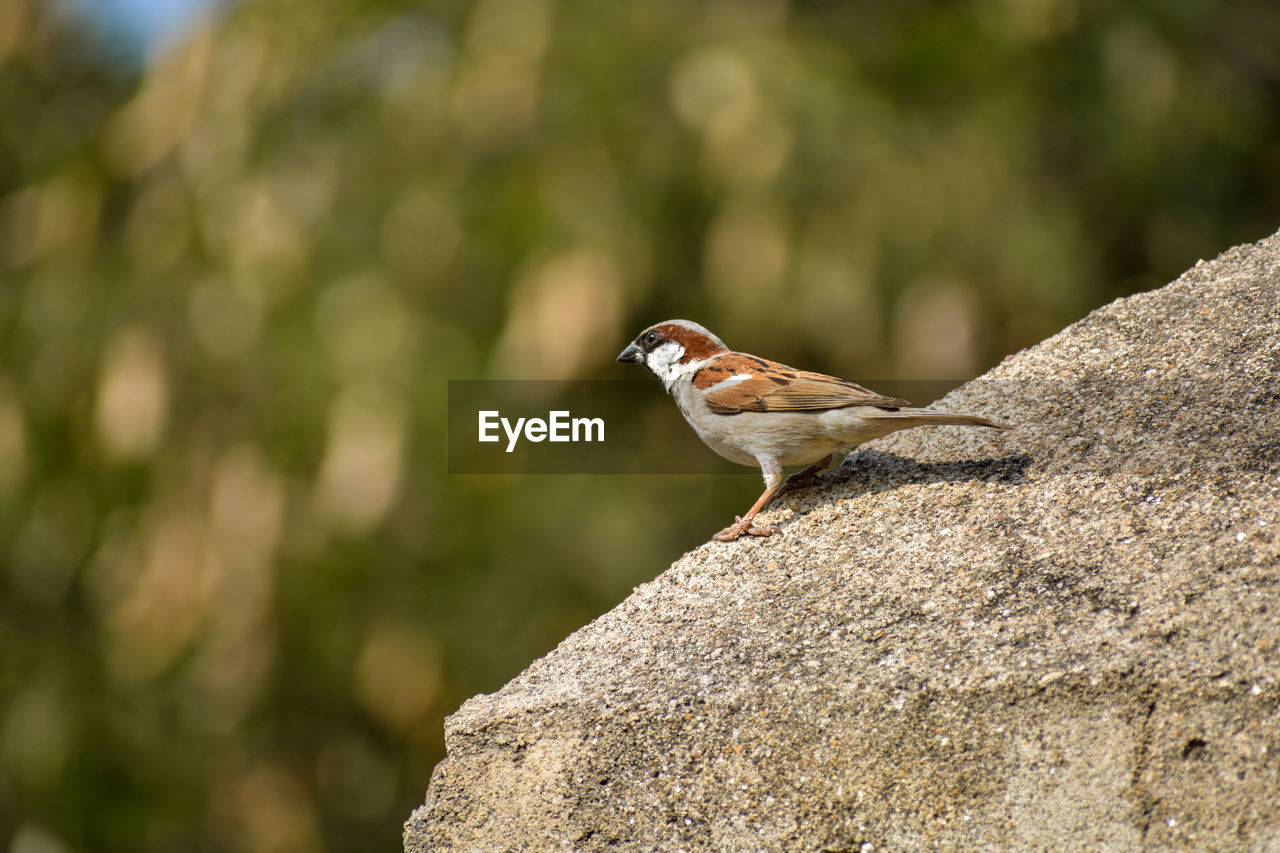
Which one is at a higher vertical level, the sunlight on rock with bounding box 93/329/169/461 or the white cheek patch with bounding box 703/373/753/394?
the sunlight on rock with bounding box 93/329/169/461

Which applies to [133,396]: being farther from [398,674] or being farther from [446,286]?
[398,674]

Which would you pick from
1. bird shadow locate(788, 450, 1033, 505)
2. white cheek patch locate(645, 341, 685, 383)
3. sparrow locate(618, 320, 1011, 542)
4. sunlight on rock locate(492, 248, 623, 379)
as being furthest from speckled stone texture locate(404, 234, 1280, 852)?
sunlight on rock locate(492, 248, 623, 379)

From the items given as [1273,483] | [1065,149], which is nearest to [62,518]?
[1065,149]

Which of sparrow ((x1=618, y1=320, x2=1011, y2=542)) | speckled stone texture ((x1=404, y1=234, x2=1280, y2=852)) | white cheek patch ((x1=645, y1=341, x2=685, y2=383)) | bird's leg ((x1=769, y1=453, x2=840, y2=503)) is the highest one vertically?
white cheek patch ((x1=645, y1=341, x2=685, y2=383))

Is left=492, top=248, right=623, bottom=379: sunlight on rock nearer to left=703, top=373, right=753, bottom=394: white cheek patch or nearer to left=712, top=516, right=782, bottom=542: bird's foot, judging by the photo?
left=703, top=373, right=753, bottom=394: white cheek patch

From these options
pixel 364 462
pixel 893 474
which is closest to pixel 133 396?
pixel 364 462

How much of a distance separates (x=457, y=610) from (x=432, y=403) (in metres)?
1.25

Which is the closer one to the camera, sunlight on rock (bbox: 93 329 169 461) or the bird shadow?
the bird shadow

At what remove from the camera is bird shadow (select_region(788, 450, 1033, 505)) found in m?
2.84

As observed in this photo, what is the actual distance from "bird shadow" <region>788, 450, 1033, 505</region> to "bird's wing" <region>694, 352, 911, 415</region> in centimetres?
17

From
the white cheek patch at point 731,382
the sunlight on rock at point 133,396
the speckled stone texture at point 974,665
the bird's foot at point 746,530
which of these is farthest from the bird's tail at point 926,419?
the sunlight on rock at point 133,396

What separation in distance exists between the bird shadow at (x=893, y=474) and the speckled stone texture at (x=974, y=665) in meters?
0.01

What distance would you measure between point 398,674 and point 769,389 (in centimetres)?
443

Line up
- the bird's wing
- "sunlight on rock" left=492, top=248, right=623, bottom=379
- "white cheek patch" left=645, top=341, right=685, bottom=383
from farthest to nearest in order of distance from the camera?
"sunlight on rock" left=492, top=248, right=623, bottom=379
"white cheek patch" left=645, top=341, right=685, bottom=383
the bird's wing
